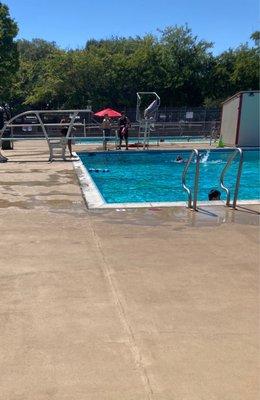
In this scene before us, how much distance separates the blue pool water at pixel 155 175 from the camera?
1173cm

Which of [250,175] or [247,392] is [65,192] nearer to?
[247,392]

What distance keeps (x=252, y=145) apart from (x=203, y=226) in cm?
1795

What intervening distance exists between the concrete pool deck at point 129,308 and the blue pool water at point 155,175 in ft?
17.2

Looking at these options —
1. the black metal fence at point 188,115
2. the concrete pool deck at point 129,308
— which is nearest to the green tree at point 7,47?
the black metal fence at point 188,115

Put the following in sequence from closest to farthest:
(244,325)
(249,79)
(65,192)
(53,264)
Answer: (244,325), (53,264), (65,192), (249,79)

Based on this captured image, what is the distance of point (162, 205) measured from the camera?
7160 mm

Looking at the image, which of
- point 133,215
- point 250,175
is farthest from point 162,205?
point 250,175

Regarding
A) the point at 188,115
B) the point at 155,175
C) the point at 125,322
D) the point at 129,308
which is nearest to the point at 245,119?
the point at 155,175

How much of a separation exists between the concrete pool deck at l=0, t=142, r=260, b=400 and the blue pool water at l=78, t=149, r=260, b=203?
525 cm

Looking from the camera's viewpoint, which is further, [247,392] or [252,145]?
[252,145]

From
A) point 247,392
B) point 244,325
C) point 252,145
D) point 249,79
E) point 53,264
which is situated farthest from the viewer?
point 249,79

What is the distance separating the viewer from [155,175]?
48.6 feet

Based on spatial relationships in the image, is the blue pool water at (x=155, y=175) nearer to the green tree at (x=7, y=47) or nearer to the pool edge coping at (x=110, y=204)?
the pool edge coping at (x=110, y=204)

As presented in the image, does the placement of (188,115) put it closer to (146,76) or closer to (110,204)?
(146,76)
